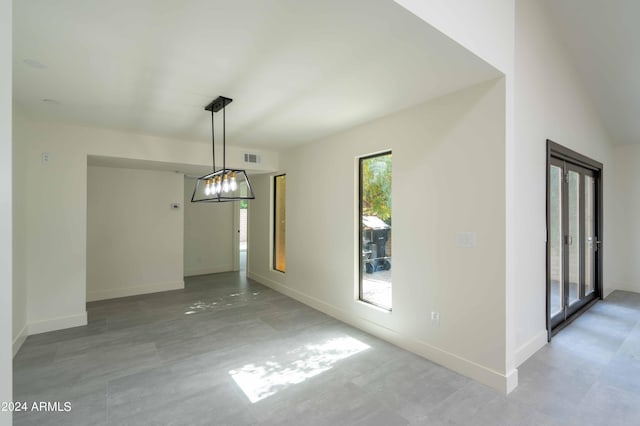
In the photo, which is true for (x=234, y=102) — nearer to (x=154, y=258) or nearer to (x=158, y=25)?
(x=158, y=25)

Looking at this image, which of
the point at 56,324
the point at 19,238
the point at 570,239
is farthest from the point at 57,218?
the point at 570,239

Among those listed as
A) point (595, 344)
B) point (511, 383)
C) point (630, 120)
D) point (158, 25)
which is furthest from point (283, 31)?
point (630, 120)

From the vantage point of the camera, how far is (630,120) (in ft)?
15.9

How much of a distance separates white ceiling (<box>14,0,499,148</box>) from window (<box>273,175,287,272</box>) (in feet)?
8.15

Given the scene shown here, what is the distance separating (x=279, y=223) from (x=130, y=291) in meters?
3.03

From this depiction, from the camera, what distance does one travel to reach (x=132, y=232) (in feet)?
18.5

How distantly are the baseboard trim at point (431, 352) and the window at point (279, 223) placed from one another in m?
1.45

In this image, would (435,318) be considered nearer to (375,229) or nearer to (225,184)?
(375,229)

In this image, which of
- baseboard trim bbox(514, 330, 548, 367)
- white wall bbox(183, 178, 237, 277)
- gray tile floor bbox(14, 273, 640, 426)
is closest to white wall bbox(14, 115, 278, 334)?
gray tile floor bbox(14, 273, 640, 426)

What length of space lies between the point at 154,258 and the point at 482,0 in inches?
246

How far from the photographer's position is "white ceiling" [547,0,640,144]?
11.2 feet

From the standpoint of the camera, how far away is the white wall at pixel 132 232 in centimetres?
534

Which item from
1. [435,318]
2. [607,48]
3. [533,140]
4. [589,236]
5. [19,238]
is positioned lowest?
[435,318]
